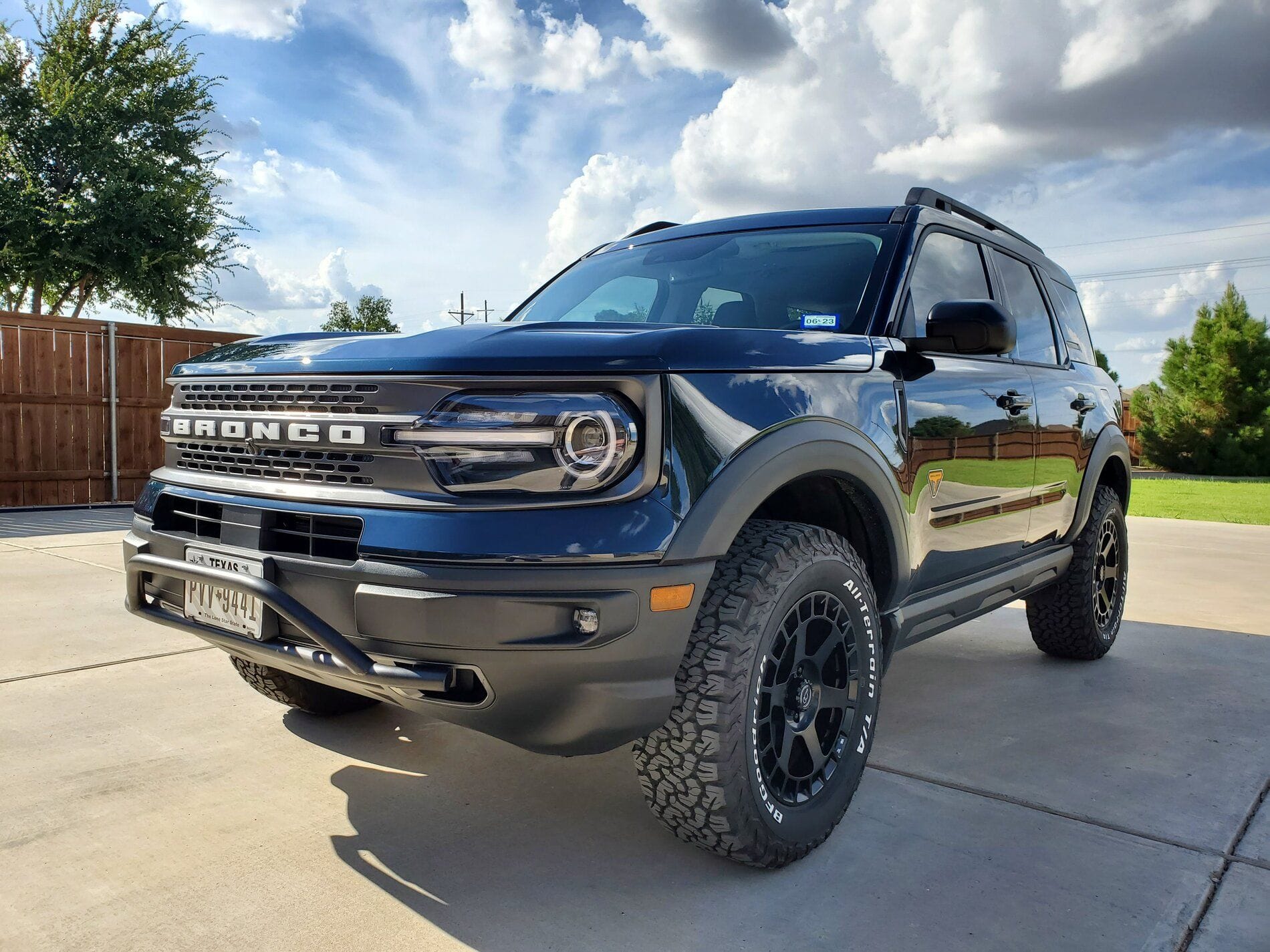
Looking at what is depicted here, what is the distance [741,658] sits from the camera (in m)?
2.26

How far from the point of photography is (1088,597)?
4512 mm

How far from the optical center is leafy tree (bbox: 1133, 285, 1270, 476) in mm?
23641

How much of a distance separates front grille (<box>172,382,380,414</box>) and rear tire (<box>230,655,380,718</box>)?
949mm

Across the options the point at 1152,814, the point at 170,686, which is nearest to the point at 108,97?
the point at 170,686

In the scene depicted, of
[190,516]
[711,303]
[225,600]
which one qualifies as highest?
[711,303]

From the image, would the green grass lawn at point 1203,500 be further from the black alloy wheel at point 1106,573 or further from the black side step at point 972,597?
the black side step at point 972,597

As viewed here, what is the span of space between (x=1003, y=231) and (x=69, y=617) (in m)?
4.82

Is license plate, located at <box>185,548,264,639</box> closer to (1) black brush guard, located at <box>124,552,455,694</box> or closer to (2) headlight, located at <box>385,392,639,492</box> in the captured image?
(1) black brush guard, located at <box>124,552,455,694</box>

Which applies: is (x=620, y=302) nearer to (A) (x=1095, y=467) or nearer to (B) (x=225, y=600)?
(B) (x=225, y=600)

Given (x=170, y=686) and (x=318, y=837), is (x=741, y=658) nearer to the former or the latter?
(x=318, y=837)

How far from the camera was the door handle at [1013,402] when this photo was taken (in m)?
3.53

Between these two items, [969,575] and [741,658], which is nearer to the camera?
[741,658]

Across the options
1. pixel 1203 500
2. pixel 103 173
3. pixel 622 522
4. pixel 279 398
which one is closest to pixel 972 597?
pixel 622 522

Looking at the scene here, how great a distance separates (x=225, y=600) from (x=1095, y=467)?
3687 mm
